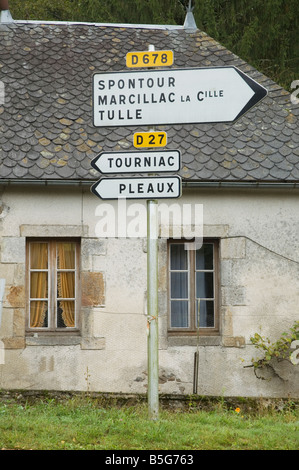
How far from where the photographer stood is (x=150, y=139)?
6.07m

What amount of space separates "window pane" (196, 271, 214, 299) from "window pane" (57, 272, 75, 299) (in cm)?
163

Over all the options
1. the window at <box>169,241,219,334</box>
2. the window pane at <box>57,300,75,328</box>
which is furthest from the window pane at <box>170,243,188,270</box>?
the window pane at <box>57,300,75,328</box>

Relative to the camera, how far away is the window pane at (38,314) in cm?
966

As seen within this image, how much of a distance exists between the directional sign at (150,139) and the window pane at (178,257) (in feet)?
13.0

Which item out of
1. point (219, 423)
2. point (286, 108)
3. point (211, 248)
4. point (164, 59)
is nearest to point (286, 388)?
point (211, 248)

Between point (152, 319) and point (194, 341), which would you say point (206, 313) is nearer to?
point (194, 341)

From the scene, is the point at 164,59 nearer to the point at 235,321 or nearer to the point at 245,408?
the point at 235,321

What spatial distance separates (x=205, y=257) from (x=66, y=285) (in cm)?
185

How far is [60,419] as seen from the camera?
681cm

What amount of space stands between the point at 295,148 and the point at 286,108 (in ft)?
3.12

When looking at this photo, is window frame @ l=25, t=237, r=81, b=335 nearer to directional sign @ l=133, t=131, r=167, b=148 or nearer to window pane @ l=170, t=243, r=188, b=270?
window pane @ l=170, t=243, r=188, b=270

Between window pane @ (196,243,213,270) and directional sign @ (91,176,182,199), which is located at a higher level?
directional sign @ (91,176,182,199)

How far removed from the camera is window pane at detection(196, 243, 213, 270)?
990cm

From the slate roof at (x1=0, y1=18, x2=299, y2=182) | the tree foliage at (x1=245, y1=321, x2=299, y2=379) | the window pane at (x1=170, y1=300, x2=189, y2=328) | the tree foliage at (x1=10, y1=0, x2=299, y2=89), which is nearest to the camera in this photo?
the tree foliage at (x1=245, y1=321, x2=299, y2=379)
